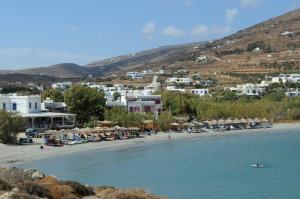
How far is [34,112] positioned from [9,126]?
624 inches

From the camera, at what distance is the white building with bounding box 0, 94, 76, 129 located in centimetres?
6900

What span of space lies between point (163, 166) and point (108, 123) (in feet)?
80.9

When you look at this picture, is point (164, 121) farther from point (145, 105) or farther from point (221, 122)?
point (221, 122)

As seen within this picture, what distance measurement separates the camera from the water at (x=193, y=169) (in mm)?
34000

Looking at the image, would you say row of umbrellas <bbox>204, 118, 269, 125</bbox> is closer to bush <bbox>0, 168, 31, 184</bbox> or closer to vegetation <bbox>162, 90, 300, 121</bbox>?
vegetation <bbox>162, 90, 300, 121</bbox>

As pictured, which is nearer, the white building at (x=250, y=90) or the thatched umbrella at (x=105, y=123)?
the thatched umbrella at (x=105, y=123)

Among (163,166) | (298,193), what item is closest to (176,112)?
(163,166)

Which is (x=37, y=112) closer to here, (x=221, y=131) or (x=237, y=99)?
(x=221, y=131)

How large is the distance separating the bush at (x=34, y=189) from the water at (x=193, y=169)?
1477 centimetres

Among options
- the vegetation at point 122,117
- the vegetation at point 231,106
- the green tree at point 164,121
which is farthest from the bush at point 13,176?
the vegetation at point 231,106

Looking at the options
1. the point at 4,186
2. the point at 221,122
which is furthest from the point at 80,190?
the point at 221,122

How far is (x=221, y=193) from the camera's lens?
106ft

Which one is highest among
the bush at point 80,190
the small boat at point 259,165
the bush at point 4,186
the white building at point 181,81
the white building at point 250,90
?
the white building at point 181,81

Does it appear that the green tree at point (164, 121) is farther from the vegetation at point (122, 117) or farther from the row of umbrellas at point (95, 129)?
the row of umbrellas at point (95, 129)
